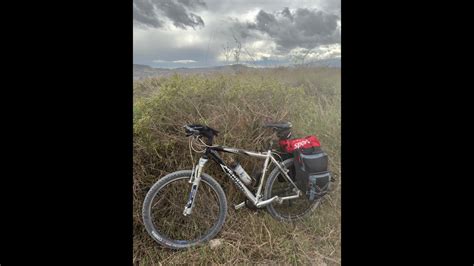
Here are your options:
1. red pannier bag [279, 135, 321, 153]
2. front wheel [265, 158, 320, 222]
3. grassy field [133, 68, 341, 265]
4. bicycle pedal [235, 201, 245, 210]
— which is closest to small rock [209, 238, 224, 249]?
grassy field [133, 68, 341, 265]

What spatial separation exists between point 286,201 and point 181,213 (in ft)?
2.49

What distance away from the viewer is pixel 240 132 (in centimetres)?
192

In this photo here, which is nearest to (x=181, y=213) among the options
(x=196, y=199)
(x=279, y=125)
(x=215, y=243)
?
(x=196, y=199)

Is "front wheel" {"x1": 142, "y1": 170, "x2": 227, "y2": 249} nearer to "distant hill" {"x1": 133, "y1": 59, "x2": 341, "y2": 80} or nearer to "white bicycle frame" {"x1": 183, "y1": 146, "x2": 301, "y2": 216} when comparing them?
"white bicycle frame" {"x1": 183, "y1": 146, "x2": 301, "y2": 216}

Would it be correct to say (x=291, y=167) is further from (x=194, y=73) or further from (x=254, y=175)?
(x=194, y=73)

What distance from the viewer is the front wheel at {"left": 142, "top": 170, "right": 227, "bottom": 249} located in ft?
5.95

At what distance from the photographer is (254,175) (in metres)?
2.03

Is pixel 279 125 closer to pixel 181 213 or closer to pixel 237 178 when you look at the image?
pixel 237 178

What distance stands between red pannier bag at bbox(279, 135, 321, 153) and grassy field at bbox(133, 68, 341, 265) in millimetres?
53
